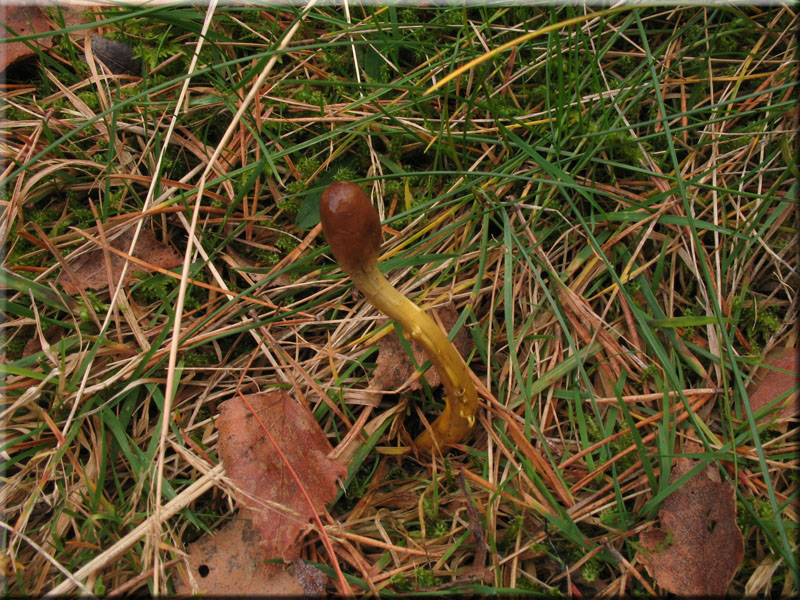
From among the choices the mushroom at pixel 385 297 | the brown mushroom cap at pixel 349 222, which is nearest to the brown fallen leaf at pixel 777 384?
the mushroom at pixel 385 297

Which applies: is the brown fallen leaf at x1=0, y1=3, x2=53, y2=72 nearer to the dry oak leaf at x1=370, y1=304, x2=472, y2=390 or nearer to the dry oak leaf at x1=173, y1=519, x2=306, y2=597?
the dry oak leaf at x1=370, y1=304, x2=472, y2=390

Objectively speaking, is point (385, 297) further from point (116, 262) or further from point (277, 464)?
point (116, 262)

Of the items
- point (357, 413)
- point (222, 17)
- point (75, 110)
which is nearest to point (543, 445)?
point (357, 413)

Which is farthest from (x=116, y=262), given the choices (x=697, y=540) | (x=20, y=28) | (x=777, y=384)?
(x=777, y=384)

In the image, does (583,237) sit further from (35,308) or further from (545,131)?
(35,308)

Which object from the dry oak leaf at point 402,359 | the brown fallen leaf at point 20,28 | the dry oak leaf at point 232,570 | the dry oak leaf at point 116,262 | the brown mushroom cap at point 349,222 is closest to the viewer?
the brown mushroom cap at point 349,222

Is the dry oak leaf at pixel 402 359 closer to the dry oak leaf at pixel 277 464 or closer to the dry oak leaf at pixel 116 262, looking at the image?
the dry oak leaf at pixel 277 464
